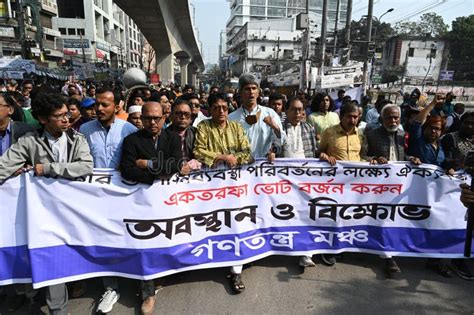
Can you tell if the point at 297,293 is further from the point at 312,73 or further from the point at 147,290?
the point at 312,73

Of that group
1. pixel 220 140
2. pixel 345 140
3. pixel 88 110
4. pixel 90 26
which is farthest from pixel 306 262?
pixel 90 26

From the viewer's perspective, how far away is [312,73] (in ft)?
45.4

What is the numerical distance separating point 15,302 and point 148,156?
1.69 metres

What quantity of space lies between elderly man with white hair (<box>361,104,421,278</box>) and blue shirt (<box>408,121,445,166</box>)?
4.8 inches

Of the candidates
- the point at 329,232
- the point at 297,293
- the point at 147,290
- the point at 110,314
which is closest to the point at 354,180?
the point at 329,232

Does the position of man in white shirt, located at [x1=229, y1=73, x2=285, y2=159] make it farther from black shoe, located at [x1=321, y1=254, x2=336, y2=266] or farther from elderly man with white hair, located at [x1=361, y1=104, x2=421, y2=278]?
black shoe, located at [x1=321, y1=254, x2=336, y2=266]

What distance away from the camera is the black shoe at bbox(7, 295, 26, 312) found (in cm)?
272

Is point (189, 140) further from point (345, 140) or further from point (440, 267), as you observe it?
point (440, 267)

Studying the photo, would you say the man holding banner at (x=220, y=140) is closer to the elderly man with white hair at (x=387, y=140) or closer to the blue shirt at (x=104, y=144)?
the blue shirt at (x=104, y=144)

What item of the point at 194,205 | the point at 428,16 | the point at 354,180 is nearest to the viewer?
the point at 194,205

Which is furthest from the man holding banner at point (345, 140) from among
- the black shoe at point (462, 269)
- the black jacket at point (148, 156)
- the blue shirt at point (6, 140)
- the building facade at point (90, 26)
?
the building facade at point (90, 26)

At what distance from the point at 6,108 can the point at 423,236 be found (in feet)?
13.0

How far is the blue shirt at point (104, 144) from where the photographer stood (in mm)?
2939

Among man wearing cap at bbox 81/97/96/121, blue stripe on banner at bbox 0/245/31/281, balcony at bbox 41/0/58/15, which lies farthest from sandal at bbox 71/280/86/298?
balcony at bbox 41/0/58/15
